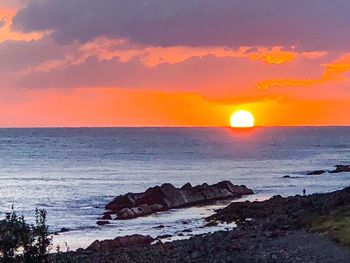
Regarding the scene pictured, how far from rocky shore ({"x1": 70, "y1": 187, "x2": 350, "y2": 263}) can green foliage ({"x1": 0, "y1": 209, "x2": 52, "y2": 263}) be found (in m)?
20.8

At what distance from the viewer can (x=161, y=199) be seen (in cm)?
7556

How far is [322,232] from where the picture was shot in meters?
43.9

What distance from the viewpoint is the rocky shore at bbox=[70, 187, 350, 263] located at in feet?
128

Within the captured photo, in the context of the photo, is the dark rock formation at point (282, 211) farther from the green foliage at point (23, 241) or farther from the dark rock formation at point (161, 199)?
the green foliage at point (23, 241)

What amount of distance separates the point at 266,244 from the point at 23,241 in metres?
26.7

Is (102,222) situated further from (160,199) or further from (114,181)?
(114,181)

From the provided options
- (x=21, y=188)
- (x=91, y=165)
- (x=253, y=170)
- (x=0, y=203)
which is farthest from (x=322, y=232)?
(x=91, y=165)

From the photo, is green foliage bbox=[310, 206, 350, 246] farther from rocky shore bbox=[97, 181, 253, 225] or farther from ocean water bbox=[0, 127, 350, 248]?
rocky shore bbox=[97, 181, 253, 225]

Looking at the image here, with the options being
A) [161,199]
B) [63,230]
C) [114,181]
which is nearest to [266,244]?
[63,230]

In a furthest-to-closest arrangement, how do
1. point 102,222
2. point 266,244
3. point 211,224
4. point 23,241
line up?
point 102,222 < point 211,224 < point 266,244 < point 23,241

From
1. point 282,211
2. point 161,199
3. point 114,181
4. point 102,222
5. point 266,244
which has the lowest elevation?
point 266,244

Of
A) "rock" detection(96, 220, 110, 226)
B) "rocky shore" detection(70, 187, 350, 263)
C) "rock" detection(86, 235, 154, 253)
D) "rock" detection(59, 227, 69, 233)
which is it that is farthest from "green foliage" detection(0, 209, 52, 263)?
"rock" detection(96, 220, 110, 226)

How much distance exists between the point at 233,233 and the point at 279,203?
66.5ft

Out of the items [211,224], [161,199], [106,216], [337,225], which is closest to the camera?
[337,225]
